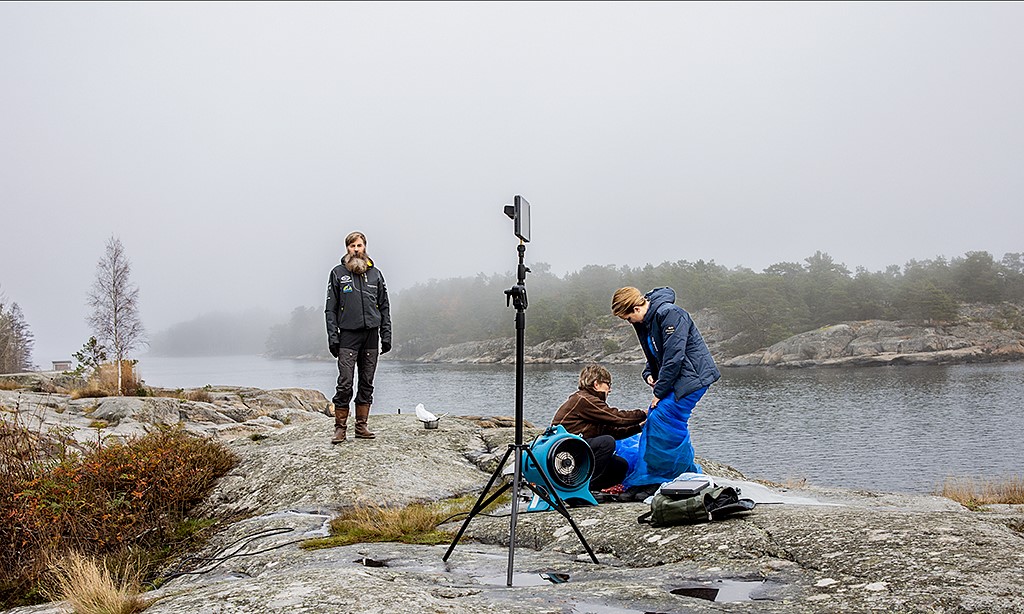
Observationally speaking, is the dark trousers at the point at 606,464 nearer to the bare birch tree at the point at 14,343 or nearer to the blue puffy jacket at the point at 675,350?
the blue puffy jacket at the point at 675,350

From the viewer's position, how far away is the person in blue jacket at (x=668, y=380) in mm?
6473

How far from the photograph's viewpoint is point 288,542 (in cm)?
628

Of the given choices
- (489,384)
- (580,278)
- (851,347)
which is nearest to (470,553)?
(489,384)

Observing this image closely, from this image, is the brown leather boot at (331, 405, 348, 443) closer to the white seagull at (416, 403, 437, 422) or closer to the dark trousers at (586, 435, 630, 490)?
the white seagull at (416, 403, 437, 422)

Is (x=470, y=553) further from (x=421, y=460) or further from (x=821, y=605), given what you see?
(x=421, y=460)

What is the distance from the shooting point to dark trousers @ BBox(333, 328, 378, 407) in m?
9.13

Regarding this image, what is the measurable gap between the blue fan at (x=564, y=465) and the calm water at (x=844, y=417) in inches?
714

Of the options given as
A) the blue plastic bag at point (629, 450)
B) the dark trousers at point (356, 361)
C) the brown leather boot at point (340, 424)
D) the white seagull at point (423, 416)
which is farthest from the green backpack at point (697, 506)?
the white seagull at point (423, 416)

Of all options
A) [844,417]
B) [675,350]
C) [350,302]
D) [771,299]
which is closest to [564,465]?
[675,350]

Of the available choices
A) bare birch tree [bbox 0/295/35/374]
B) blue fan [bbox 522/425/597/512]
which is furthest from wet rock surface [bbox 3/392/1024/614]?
bare birch tree [bbox 0/295/35/374]

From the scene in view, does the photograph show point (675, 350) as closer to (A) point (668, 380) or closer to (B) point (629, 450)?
(A) point (668, 380)

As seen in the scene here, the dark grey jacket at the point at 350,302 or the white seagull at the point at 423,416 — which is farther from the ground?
the dark grey jacket at the point at 350,302

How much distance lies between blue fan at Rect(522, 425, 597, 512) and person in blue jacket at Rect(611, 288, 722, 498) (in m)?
0.67

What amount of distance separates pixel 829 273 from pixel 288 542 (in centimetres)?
11745
